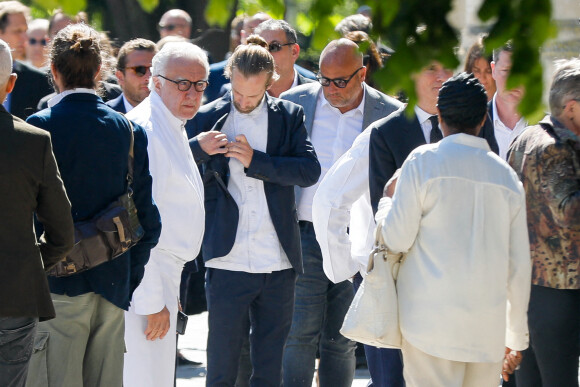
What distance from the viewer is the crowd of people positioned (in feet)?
14.7

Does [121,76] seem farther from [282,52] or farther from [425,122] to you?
[425,122]

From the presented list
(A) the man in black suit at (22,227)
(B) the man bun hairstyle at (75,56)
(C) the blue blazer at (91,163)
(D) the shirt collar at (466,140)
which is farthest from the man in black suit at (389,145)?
(A) the man in black suit at (22,227)

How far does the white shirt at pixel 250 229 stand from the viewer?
19.3 feet

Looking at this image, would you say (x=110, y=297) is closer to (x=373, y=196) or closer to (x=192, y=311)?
(x=373, y=196)

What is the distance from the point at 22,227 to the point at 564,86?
274cm

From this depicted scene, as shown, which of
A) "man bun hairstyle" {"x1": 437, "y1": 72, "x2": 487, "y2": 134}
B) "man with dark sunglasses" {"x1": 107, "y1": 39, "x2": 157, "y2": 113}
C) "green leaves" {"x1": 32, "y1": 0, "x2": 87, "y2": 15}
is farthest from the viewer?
"man with dark sunglasses" {"x1": 107, "y1": 39, "x2": 157, "y2": 113}

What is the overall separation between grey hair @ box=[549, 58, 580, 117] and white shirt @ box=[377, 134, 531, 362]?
86cm

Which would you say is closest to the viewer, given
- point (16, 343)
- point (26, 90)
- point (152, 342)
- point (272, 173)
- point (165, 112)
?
point (16, 343)

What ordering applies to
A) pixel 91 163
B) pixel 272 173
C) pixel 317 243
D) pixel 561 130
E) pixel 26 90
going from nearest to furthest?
1. pixel 91 163
2. pixel 561 130
3. pixel 272 173
4. pixel 317 243
5. pixel 26 90

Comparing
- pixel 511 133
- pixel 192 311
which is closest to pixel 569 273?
pixel 511 133

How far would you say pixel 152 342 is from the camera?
5.32m

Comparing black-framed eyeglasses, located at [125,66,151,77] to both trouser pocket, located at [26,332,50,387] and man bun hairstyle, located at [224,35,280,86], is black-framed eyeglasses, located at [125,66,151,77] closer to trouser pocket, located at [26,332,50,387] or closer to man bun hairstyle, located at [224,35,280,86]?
man bun hairstyle, located at [224,35,280,86]

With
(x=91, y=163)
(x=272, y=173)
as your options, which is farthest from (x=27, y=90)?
(x=91, y=163)

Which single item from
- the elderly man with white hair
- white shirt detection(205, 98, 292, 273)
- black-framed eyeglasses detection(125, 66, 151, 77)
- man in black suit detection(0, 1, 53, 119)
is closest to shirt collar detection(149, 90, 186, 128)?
the elderly man with white hair
